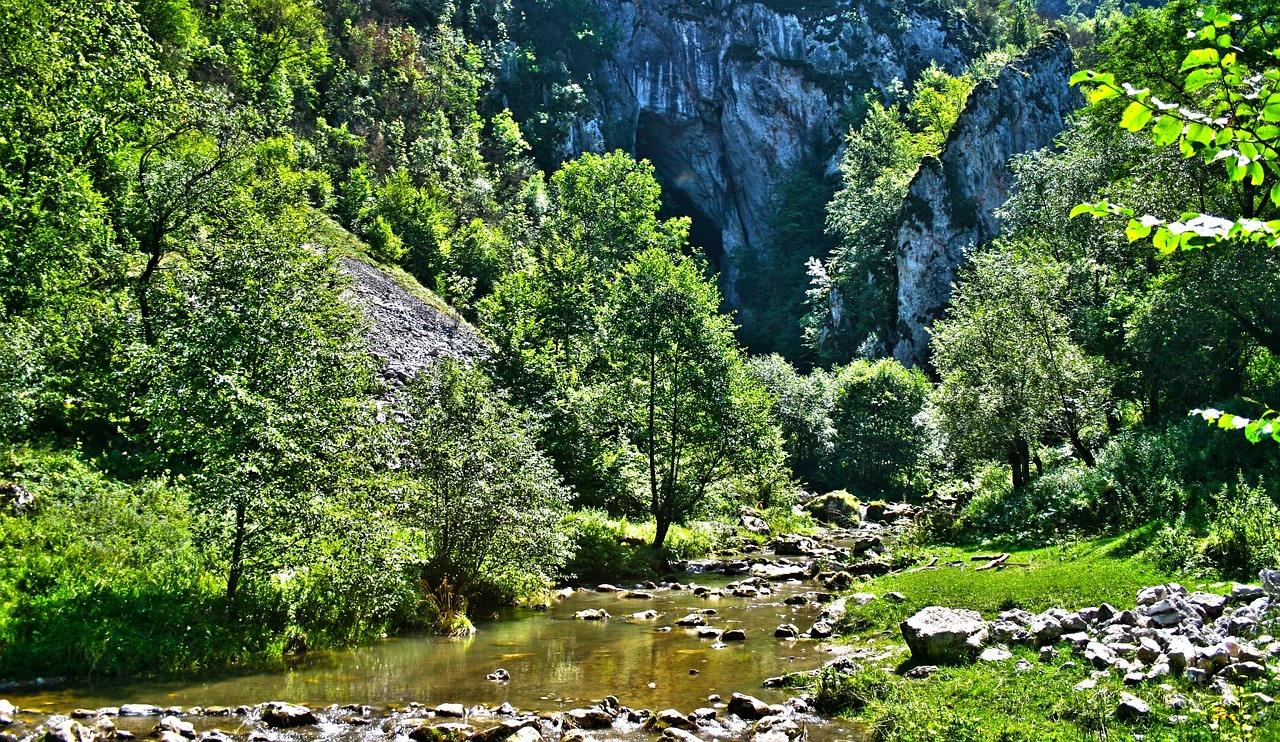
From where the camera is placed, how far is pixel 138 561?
15383 mm

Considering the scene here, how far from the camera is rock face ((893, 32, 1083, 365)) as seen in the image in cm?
6375

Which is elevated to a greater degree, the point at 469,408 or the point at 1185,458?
the point at 469,408

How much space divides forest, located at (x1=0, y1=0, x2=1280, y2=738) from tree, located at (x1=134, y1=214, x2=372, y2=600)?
66 millimetres

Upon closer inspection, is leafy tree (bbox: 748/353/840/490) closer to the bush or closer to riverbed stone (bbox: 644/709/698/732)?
the bush

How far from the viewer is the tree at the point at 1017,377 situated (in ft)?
88.0

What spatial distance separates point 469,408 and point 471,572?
13.5 feet

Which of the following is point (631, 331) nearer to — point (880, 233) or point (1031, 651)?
point (1031, 651)

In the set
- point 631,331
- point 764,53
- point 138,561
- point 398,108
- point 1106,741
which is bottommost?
point 1106,741

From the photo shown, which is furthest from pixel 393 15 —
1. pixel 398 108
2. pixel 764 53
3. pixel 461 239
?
pixel 764 53

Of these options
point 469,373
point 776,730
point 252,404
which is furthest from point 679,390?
point 776,730

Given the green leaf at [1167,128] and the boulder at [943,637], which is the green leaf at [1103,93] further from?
the boulder at [943,637]

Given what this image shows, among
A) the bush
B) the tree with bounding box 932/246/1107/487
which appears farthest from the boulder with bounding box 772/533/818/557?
the bush

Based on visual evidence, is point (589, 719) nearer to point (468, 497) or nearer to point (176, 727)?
point (176, 727)

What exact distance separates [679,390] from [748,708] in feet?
63.7
